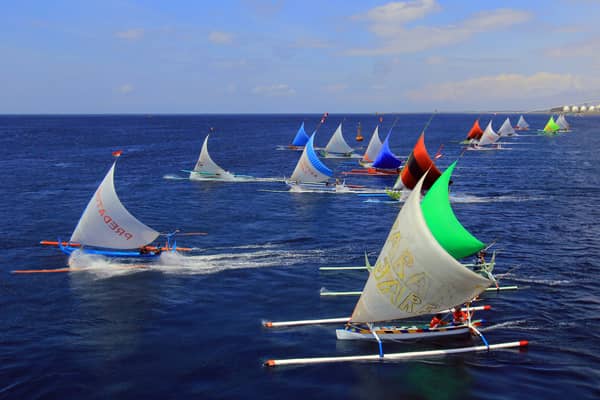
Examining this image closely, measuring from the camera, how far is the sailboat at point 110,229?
46.6 metres

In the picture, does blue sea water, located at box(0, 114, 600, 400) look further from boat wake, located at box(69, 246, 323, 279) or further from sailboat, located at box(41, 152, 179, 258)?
sailboat, located at box(41, 152, 179, 258)

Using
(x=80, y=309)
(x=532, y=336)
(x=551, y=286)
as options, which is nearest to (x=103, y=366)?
(x=80, y=309)

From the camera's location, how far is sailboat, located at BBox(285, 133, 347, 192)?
86188 millimetres

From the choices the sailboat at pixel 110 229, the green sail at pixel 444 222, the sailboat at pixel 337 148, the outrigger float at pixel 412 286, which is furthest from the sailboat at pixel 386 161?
the outrigger float at pixel 412 286

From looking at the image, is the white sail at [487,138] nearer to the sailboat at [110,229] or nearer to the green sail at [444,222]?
the green sail at [444,222]

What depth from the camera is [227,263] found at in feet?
161

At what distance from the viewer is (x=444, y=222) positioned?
4075 centimetres

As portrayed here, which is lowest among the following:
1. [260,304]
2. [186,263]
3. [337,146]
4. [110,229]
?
Answer: [260,304]

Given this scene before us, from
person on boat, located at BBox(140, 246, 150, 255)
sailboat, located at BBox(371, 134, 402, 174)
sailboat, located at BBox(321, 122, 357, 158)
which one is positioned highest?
sailboat, located at BBox(321, 122, 357, 158)

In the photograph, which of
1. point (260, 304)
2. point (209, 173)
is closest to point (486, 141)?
point (209, 173)

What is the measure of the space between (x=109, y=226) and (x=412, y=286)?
2964 cm

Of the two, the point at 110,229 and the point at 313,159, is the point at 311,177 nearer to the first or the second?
the point at 313,159

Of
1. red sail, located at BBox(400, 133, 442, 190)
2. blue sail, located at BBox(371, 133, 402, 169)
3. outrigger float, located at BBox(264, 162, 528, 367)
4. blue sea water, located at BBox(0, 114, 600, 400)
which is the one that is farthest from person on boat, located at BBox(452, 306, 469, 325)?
blue sail, located at BBox(371, 133, 402, 169)

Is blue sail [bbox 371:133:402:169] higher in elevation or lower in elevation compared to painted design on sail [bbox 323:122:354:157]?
lower
